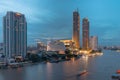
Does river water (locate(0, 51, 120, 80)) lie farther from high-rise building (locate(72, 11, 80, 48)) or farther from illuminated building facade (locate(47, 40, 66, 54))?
high-rise building (locate(72, 11, 80, 48))

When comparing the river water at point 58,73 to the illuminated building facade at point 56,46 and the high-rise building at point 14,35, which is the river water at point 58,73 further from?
the illuminated building facade at point 56,46

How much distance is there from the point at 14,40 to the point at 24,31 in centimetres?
240

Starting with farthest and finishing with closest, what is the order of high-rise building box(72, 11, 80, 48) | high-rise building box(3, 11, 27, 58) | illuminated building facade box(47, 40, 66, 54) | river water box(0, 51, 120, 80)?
high-rise building box(72, 11, 80, 48) → illuminated building facade box(47, 40, 66, 54) → high-rise building box(3, 11, 27, 58) → river water box(0, 51, 120, 80)

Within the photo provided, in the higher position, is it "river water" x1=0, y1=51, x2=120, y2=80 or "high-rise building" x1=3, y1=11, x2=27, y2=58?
"high-rise building" x1=3, y1=11, x2=27, y2=58

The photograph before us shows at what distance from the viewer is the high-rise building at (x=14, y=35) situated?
22672mm

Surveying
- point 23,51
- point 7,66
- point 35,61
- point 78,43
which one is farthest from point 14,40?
point 78,43

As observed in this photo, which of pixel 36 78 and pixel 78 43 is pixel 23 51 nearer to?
pixel 36 78

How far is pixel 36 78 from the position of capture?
38.6 ft

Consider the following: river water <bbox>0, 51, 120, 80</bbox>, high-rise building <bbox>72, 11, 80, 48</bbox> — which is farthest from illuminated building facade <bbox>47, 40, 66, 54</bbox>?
river water <bbox>0, 51, 120, 80</bbox>

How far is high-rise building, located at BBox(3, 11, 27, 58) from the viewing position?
22.7 metres

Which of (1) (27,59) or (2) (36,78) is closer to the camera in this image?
(2) (36,78)

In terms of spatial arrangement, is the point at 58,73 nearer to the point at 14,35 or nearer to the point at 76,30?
the point at 14,35

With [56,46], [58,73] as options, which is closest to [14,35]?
[58,73]

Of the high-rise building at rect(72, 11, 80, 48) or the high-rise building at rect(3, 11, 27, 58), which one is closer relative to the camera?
the high-rise building at rect(3, 11, 27, 58)
